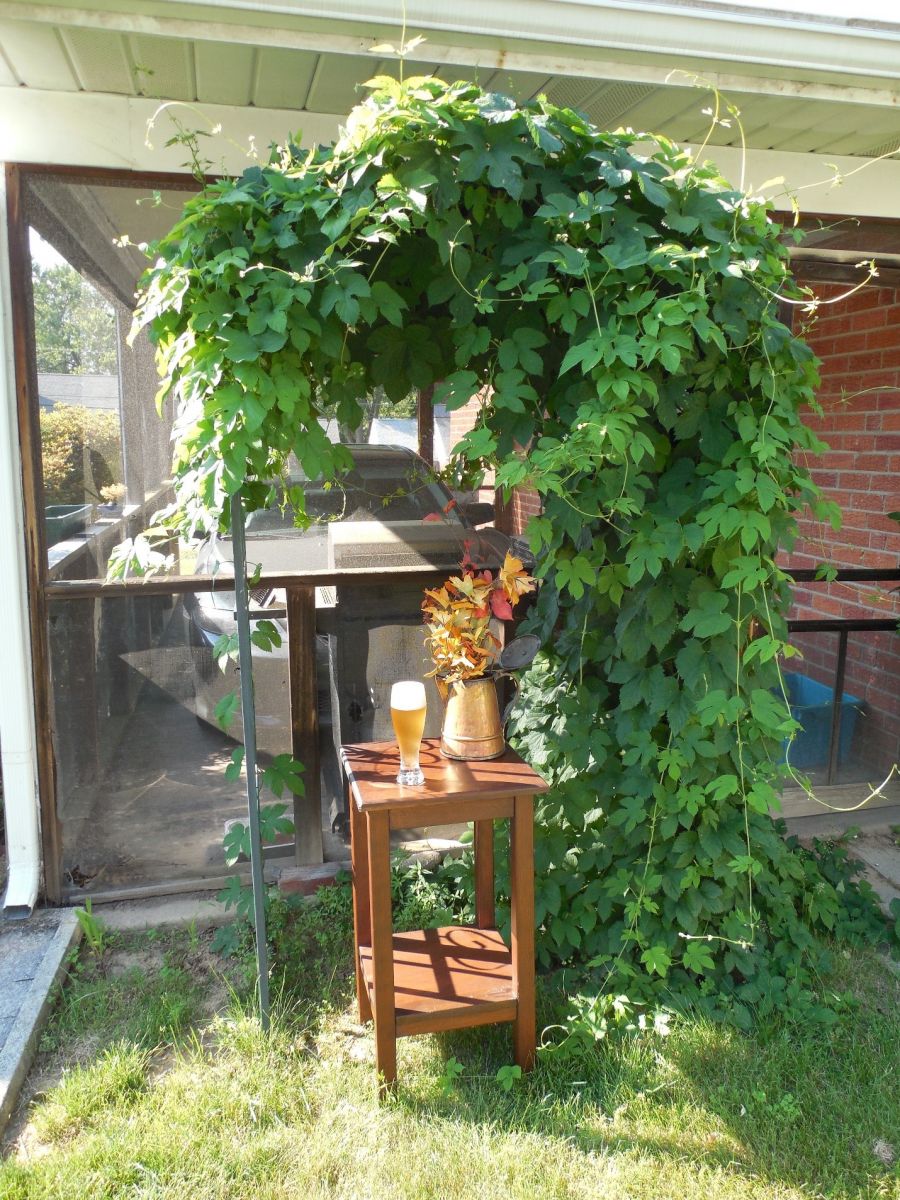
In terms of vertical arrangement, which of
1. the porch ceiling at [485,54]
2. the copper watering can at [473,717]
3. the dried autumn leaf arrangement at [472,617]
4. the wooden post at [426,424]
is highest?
the porch ceiling at [485,54]

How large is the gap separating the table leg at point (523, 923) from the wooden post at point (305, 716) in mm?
1096

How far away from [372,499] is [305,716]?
2.57 ft

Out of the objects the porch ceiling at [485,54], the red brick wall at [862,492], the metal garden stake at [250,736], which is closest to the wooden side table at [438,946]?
the metal garden stake at [250,736]

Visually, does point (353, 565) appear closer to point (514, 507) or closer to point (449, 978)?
point (514, 507)

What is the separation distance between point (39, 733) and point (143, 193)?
1.71m

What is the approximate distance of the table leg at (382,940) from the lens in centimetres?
200

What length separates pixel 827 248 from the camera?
3150mm

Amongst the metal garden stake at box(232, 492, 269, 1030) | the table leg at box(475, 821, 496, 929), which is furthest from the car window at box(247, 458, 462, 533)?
the table leg at box(475, 821, 496, 929)

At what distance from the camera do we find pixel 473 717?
2232mm

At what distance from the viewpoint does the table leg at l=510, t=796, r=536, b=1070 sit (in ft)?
6.89

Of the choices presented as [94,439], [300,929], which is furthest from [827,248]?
[300,929]

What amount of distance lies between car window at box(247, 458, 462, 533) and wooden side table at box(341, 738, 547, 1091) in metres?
0.89

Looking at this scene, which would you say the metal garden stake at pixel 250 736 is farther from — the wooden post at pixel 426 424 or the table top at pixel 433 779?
the wooden post at pixel 426 424

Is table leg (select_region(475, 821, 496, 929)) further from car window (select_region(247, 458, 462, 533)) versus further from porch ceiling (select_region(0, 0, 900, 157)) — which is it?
porch ceiling (select_region(0, 0, 900, 157))
